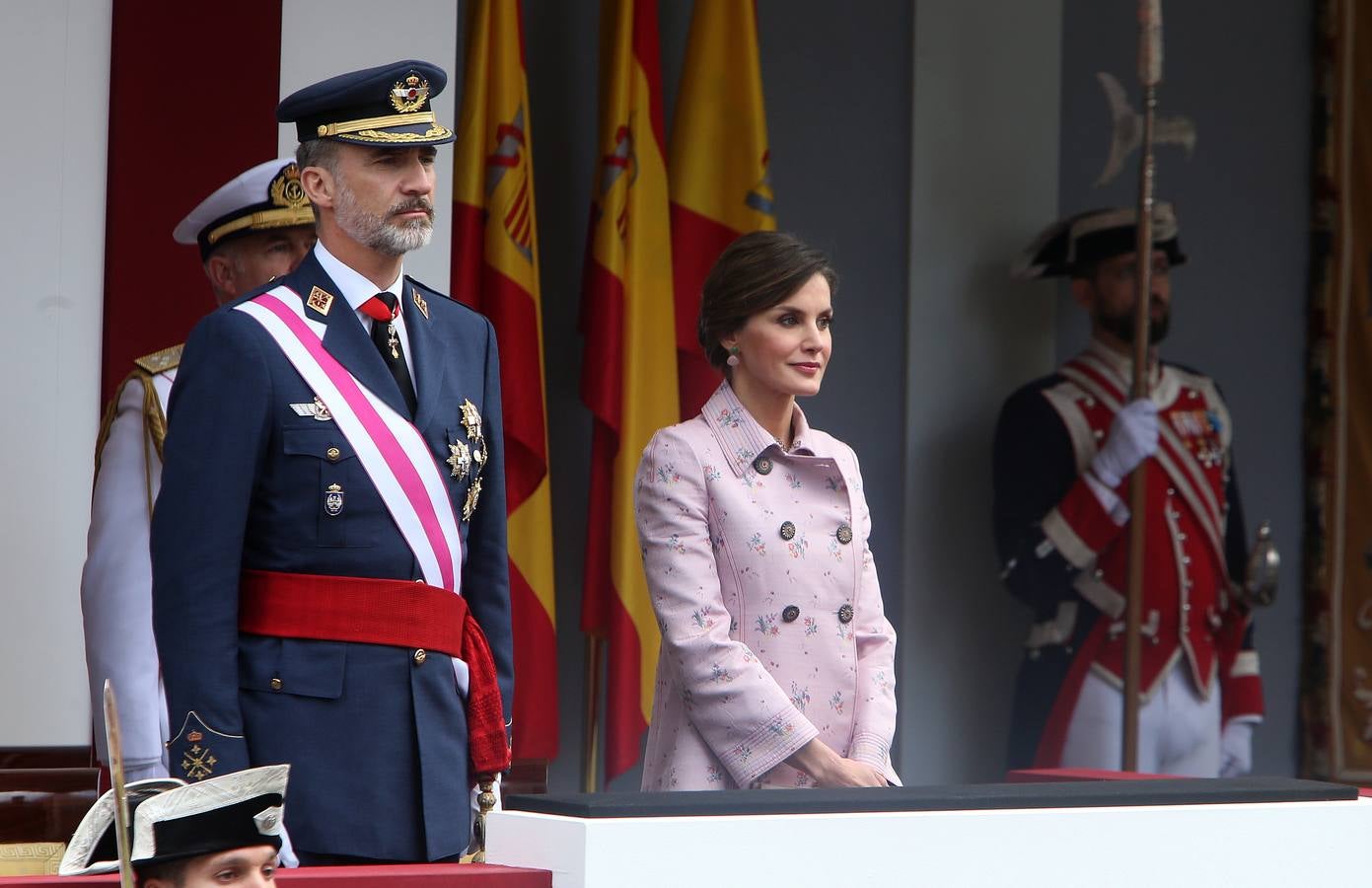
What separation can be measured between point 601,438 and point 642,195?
521 mm

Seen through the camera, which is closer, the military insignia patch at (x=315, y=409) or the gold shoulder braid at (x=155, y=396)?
the military insignia patch at (x=315, y=409)

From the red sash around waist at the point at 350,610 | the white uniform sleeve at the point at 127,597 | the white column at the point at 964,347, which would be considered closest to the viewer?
the red sash around waist at the point at 350,610

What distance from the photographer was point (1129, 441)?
14.1 ft

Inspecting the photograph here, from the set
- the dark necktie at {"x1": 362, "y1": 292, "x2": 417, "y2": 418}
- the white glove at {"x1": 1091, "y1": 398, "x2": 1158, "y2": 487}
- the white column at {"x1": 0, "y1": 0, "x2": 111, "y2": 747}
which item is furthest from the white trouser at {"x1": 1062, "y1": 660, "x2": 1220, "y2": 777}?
the dark necktie at {"x1": 362, "y1": 292, "x2": 417, "y2": 418}

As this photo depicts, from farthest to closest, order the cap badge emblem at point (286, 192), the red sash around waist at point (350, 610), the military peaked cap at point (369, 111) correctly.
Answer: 1. the cap badge emblem at point (286, 192)
2. the military peaked cap at point (369, 111)
3. the red sash around waist at point (350, 610)

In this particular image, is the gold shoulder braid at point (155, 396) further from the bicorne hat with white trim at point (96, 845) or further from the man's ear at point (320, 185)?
the bicorne hat with white trim at point (96, 845)

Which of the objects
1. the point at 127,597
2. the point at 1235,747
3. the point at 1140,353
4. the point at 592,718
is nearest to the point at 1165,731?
the point at 1235,747

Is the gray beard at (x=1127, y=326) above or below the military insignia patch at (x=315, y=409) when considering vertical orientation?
above

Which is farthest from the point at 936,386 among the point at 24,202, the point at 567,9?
the point at 24,202

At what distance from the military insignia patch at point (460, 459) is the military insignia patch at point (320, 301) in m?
0.20

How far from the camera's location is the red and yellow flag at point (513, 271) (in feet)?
13.2

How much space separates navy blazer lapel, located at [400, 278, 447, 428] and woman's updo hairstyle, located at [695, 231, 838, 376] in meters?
0.52

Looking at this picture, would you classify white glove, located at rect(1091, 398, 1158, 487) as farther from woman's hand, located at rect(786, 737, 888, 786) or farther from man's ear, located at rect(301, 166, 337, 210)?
man's ear, located at rect(301, 166, 337, 210)

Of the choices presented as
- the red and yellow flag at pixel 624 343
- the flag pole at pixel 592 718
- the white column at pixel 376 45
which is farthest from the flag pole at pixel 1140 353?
the white column at pixel 376 45
